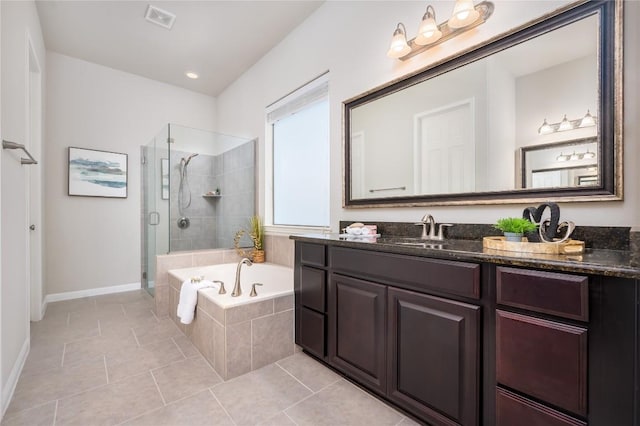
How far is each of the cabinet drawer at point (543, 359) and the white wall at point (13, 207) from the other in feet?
7.73

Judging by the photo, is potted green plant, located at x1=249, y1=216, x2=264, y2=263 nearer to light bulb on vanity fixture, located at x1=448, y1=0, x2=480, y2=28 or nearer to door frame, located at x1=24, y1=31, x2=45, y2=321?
door frame, located at x1=24, y1=31, x2=45, y2=321

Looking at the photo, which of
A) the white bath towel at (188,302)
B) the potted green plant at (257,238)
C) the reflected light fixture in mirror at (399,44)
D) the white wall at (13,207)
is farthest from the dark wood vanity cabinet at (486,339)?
the white wall at (13,207)

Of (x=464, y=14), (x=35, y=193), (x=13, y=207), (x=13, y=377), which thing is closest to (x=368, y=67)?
(x=464, y=14)

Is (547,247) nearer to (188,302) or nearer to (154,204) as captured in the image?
(188,302)

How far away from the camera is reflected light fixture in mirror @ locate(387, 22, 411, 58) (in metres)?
1.83

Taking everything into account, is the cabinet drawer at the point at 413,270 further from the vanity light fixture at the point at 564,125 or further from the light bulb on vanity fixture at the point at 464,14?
the light bulb on vanity fixture at the point at 464,14

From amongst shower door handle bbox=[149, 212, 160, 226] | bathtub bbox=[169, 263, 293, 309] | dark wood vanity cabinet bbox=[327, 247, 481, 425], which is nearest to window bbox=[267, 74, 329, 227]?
bathtub bbox=[169, 263, 293, 309]

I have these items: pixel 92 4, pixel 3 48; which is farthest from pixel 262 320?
pixel 92 4

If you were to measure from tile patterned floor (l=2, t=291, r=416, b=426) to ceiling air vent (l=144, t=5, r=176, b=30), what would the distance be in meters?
2.91

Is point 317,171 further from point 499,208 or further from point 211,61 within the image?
point 211,61

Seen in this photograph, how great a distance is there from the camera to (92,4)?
255 centimetres

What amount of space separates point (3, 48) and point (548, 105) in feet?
9.78

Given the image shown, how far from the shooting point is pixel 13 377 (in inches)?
66.6

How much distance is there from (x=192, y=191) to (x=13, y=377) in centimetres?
224
